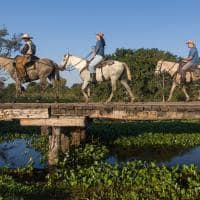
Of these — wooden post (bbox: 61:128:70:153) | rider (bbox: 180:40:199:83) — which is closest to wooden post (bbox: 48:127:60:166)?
wooden post (bbox: 61:128:70:153)

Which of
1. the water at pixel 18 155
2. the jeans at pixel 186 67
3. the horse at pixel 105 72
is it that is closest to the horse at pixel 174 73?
the jeans at pixel 186 67

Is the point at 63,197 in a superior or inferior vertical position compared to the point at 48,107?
inferior

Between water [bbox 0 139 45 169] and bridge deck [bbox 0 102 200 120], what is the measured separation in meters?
1.60

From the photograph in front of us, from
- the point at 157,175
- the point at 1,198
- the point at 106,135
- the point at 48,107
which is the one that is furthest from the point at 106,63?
the point at 1,198

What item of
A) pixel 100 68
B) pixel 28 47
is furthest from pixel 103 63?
pixel 28 47

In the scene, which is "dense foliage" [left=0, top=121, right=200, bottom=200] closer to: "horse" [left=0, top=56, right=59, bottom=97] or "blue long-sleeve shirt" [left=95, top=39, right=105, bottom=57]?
"blue long-sleeve shirt" [left=95, top=39, right=105, bottom=57]

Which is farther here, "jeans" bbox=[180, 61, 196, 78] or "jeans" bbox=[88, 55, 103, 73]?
"jeans" bbox=[180, 61, 196, 78]

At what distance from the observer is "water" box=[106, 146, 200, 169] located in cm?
1558

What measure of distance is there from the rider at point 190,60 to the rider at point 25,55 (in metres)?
6.53

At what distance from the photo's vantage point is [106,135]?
20.1 metres

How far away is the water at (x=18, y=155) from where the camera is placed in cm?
1500

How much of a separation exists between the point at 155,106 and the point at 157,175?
2.87 meters

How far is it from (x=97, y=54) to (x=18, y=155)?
16.5 feet

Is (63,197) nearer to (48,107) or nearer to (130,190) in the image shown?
(130,190)
